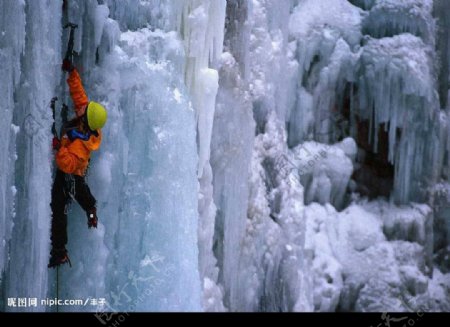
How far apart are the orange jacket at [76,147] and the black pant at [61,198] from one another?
5 cm

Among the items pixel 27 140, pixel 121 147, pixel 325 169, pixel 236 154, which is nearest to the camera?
pixel 27 140

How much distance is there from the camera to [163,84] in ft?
13.1

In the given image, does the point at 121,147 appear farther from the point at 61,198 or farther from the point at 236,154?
the point at 236,154

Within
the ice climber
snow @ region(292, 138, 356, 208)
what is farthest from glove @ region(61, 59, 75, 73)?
snow @ region(292, 138, 356, 208)

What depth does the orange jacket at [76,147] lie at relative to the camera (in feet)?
10.7

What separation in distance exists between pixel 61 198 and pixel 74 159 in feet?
0.82

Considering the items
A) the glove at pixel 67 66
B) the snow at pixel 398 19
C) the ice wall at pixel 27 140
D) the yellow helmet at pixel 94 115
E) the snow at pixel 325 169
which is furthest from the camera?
the snow at pixel 398 19

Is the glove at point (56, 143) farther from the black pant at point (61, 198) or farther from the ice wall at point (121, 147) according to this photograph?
the black pant at point (61, 198)

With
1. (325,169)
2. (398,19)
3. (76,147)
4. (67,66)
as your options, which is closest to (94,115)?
(76,147)

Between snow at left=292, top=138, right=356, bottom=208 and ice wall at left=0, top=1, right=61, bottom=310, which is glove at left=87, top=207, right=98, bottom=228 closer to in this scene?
ice wall at left=0, top=1, right=61, bottom=310

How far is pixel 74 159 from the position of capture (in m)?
3.27

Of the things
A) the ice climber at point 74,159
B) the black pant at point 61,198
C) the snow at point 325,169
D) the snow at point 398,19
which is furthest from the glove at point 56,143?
the snow at point 398,19

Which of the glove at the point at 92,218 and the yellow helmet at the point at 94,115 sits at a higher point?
the yellow helmet at the point at 94,115
